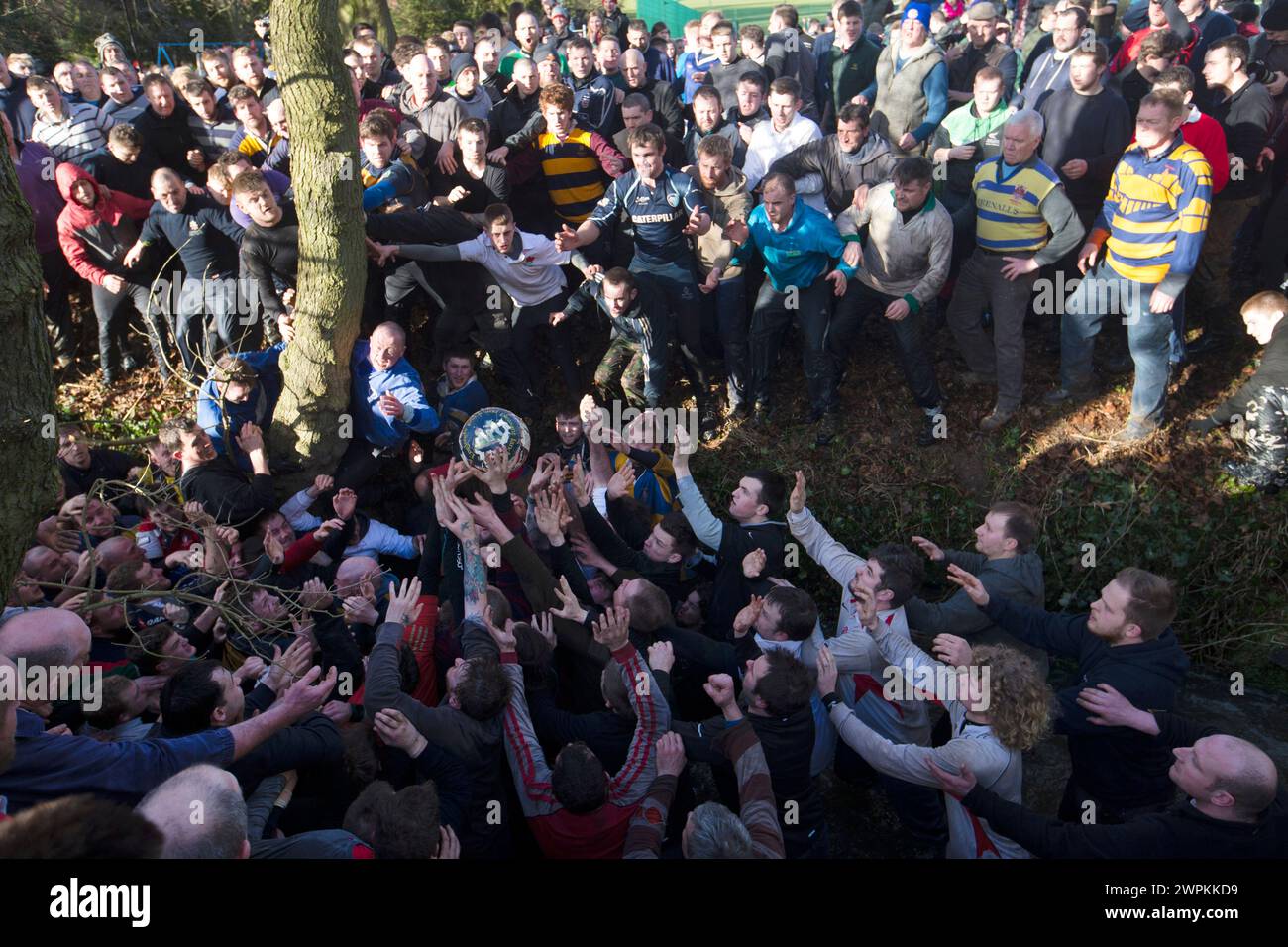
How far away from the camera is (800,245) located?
6.32 metres

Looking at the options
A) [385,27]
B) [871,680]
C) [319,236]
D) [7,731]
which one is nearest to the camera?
[7,731]

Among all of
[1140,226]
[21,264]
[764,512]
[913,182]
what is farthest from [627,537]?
[1140,226]

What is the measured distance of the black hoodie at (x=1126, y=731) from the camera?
12.8 feet

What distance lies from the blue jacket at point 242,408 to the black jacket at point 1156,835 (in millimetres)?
5378

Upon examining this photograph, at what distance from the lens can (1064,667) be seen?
5.91 m

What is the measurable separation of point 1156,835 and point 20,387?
4.36m

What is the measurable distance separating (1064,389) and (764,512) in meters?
3.05

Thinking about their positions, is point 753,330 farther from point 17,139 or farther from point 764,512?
point 17,139

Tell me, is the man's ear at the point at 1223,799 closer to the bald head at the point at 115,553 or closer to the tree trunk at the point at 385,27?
the bald head at the point at 115,553

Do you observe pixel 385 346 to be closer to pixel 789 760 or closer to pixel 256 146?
pixel 256 146

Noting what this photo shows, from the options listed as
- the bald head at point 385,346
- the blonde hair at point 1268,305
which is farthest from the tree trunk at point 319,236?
the blonde hair at point 1268,305

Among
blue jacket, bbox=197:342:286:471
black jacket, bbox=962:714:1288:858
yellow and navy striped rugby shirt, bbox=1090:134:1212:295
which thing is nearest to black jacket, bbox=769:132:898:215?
yellow and navy striped rugby shirt, bbox=1090:134:1212:295

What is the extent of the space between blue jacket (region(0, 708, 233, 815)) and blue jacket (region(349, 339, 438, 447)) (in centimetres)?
326

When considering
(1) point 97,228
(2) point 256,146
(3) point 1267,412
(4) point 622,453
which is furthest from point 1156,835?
(1) point 97,228
